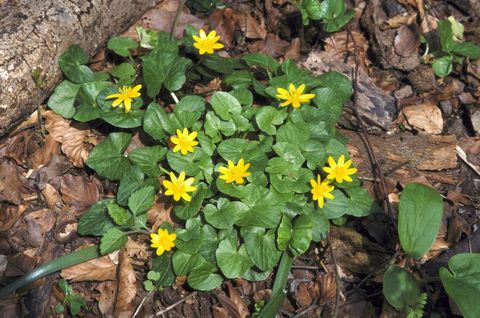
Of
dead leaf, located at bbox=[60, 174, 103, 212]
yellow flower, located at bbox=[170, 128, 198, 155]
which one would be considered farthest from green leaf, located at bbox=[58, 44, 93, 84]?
yellow flower, located at bbox=[170, 128, 198, 155]

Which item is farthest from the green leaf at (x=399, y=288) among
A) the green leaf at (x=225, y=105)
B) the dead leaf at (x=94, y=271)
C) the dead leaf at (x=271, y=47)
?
the dead leaf at (x=271, y=47)

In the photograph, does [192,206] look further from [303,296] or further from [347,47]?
[347,47]

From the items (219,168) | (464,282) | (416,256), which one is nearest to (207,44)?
(219,168)

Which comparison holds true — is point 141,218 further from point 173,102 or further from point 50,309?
point 173,102

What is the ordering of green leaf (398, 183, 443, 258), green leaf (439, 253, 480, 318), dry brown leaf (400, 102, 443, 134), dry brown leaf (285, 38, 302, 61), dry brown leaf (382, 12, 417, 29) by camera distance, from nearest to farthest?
green leaf (439, 253, 480, 318) < green leaf (398, 183, 443, 258) < dry brown leaf (400, 102, 443, 134) < dry brown leaf (285, 38, 302, 61) < dry brown leaf (382, 12, 417, 29)

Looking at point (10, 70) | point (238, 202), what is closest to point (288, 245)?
point (238, 202)

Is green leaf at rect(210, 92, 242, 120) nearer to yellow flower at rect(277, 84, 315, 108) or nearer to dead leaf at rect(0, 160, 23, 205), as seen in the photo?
yellow flower at rect(277, 84, 315, 108)
